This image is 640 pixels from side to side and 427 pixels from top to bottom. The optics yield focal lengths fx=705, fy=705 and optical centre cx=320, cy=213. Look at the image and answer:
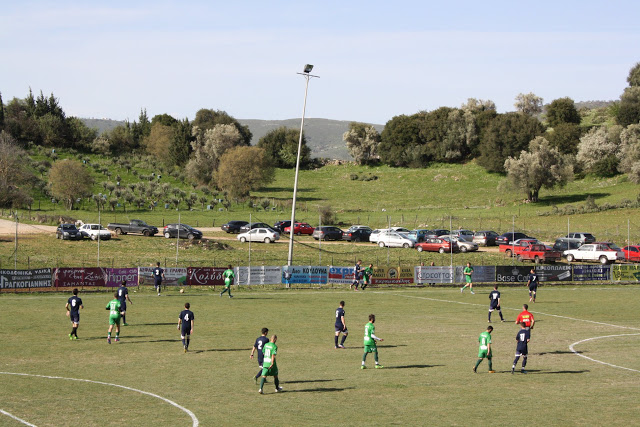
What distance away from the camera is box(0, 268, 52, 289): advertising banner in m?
42.8

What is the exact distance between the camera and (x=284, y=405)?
60.6 feet

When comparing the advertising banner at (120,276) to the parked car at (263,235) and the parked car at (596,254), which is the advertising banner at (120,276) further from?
the parked car at (596,254)

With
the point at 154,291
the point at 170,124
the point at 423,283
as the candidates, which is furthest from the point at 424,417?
the point at 170,124

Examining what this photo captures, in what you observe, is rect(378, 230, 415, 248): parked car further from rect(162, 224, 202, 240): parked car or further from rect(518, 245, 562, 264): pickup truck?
rect(162, 224, 202, 240): parked car

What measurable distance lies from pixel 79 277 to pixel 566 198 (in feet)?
235

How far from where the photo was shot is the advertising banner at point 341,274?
52531mm

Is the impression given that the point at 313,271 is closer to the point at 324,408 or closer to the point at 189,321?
the point at 189,321

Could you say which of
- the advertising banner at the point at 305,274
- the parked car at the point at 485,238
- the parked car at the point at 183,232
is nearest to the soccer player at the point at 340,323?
the advertising banner at the point at 305,274

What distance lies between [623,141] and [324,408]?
99.1 metres

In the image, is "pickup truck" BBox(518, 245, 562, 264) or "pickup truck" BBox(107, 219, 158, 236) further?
"pickup truck" BBox(107, 219, 158, 236)

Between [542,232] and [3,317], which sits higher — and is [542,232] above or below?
above

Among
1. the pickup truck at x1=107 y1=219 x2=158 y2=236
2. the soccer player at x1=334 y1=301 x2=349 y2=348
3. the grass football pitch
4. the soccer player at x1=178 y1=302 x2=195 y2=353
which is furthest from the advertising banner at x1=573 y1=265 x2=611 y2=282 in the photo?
the soccer player at x1=178 y1=302 x2=195 y2=353

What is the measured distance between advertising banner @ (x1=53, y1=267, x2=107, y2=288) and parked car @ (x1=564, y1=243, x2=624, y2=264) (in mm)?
40885

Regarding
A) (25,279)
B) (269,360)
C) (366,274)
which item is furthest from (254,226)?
(269,360)
